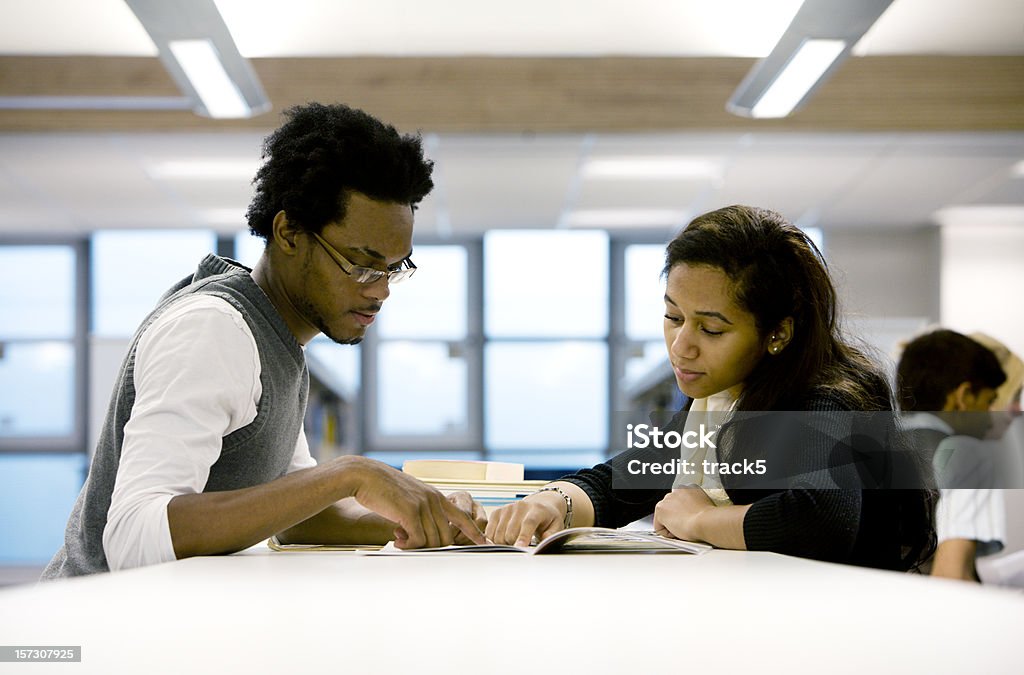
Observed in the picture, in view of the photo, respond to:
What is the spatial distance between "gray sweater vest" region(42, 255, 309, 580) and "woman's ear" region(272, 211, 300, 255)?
71 mm

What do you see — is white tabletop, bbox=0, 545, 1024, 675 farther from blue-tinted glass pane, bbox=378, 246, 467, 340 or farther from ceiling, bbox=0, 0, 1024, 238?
blue-tinted glass pane, bbox=378, 246, 467, 340

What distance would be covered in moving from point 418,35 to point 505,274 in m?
3.60

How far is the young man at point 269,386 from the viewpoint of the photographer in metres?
1.04

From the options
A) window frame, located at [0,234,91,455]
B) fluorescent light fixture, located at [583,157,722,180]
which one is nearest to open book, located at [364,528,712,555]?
fluorescent light fixture, located at [583,157,722,180]

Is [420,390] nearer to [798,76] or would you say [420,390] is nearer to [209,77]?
[209,77]

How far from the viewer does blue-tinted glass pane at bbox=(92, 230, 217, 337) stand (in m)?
6.96

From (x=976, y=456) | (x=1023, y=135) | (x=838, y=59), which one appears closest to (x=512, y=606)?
(x=976, y=456)

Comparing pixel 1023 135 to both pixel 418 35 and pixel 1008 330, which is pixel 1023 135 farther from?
pixel 418 35

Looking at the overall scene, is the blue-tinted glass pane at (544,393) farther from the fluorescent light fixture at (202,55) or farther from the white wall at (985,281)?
the fluorescent light fixture at (202,55)

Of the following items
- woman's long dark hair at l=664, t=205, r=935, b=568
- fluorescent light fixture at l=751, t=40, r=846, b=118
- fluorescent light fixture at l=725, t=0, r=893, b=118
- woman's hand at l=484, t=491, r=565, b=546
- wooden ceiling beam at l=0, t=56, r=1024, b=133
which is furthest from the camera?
wooden ceiling beam at l=0, t=56, r=1024, b=133

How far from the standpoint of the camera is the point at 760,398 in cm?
127

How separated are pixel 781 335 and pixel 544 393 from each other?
237 inches

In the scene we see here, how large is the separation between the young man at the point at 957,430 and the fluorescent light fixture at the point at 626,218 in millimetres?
3626

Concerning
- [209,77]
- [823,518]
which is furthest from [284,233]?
[209,77]
